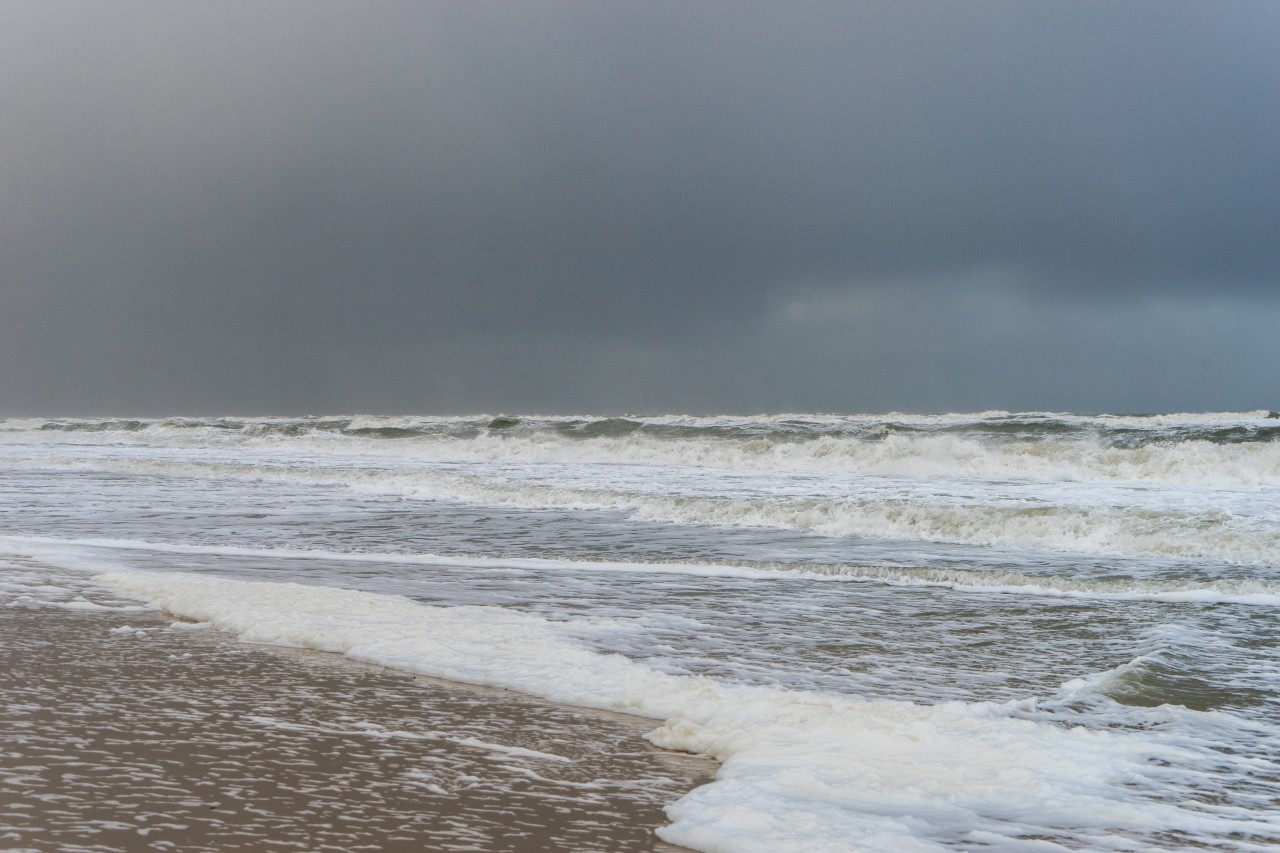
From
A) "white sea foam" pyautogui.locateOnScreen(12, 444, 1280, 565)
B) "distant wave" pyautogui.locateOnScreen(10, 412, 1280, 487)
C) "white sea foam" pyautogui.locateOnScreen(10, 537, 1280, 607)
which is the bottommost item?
"white sea foam" pyautogui.locateOnScreen(10, 537, 1280, 607)

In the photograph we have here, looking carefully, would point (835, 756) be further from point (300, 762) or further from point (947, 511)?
point (947, 511)

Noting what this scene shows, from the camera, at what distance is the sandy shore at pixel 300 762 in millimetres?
3160

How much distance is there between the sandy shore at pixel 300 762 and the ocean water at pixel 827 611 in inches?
13.1

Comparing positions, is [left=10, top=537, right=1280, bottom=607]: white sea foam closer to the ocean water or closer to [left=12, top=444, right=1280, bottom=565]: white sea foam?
the ocean water

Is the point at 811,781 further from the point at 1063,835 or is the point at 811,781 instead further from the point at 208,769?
the point at 208,769

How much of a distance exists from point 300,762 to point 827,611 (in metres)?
4.85

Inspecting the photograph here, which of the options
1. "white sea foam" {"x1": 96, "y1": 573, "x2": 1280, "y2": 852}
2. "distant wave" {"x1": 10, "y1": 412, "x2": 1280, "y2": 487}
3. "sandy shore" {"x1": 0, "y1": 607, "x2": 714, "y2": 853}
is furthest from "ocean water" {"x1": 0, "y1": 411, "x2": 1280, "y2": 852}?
"distant wave" {"x1": 10, "y1": 412, "x2": 1280, "y2": 487}

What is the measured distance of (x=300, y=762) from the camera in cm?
388

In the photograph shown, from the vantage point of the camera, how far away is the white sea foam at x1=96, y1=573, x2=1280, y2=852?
3.39 metres

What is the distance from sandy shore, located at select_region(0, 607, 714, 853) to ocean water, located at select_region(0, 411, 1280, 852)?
0.33m

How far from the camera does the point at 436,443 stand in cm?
3875

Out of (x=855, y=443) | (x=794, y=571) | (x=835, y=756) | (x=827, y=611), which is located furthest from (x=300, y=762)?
(x=855, y=443)

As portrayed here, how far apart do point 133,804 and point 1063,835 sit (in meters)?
3.04

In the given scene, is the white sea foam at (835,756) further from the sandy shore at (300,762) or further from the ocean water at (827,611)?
the sandy shore at (300,762)
